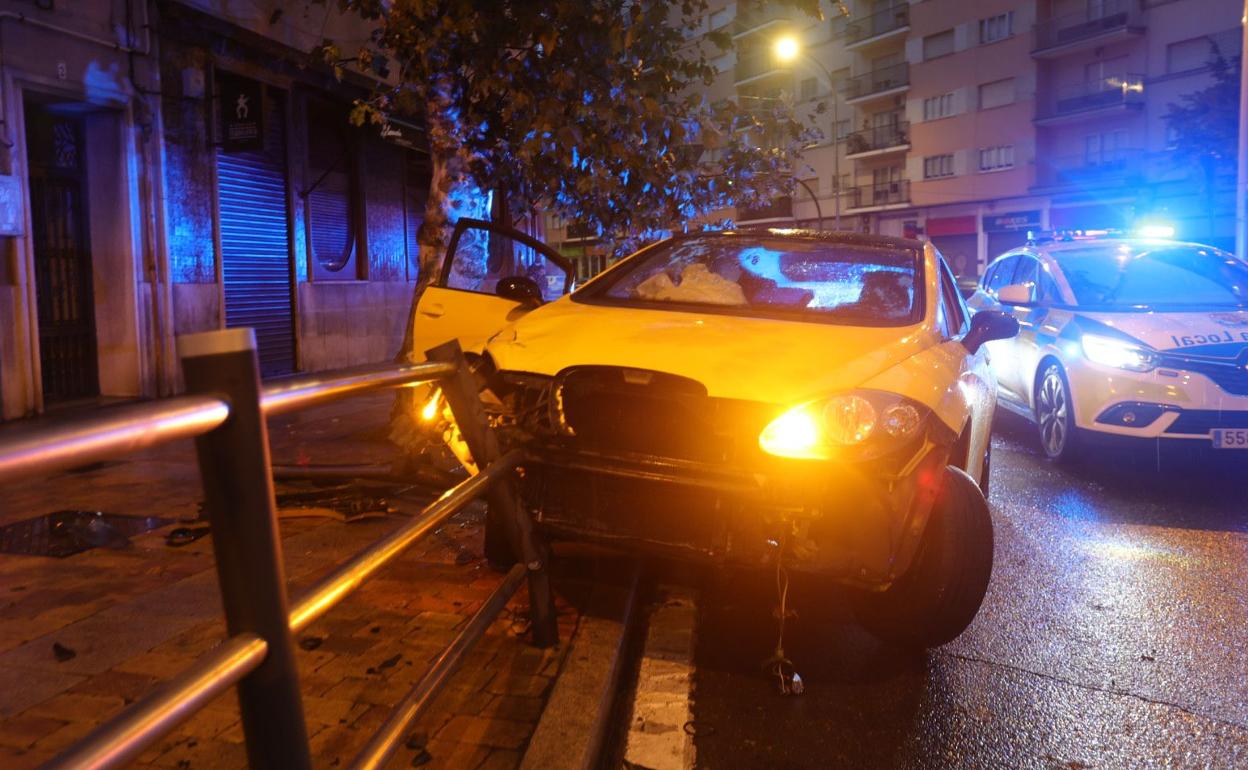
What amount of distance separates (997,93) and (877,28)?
8.64 meters

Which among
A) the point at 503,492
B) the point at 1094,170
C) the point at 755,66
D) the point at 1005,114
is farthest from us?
the point at 755,66

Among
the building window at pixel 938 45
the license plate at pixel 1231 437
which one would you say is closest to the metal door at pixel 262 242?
the license plate at pixel 1231 437

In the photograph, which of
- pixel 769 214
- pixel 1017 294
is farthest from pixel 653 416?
pixel 769 214

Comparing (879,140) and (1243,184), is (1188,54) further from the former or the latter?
(1243,184)

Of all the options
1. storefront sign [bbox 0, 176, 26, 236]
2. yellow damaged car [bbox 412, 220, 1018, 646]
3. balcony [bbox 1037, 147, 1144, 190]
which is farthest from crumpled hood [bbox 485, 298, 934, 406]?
balcony [bbox 1037, 147, 1144, 190]

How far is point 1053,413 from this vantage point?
7637 mm

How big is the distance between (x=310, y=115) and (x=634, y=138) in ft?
22.8

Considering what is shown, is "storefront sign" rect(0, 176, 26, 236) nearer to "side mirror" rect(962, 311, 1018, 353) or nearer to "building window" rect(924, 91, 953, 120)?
"side mirror" rect(962, 311, 1018, 353)

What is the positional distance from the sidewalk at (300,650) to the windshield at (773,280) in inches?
62.7

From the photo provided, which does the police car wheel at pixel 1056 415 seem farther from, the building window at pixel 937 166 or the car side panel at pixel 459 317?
the building window at pixel 937 166

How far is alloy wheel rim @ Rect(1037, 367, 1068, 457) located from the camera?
24.2 ft

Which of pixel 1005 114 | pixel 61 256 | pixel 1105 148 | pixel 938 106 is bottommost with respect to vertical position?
pixel 61 256

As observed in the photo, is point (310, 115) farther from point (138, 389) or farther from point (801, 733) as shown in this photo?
point (801, 733)

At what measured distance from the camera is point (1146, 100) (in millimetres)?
35938
